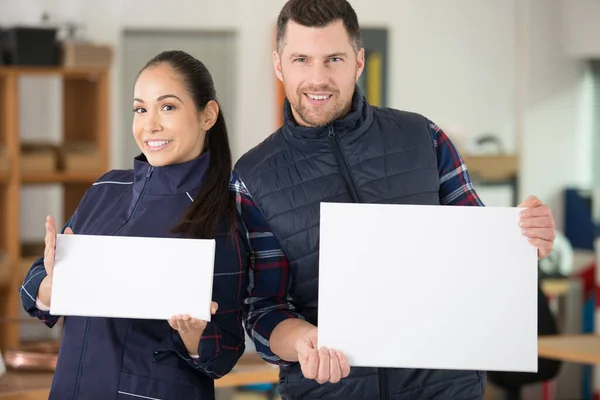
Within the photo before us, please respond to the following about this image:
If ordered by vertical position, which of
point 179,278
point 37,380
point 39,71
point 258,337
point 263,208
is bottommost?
point 37,380

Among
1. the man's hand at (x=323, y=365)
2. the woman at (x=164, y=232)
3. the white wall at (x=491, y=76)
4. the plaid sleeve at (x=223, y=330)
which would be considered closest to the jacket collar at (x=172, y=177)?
the woman at (x=164, y=232)

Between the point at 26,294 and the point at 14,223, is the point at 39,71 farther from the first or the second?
the point at 26,294

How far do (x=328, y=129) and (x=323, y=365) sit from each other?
487 millimetres

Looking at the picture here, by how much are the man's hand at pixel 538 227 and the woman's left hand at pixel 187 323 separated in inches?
23.5

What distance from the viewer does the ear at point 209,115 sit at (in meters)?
2.01

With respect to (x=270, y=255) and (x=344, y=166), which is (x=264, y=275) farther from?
(x=344, y=166)

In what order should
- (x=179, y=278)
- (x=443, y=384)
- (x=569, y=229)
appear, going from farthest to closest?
→ (x=569, y=229), (x=443, y=384), (x=179, y=278)

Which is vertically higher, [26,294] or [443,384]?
[26,294]

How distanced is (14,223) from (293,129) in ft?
10.9

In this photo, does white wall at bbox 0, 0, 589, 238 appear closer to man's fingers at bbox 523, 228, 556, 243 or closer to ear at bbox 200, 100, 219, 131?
ear at bbox 200, 100, 219, 131

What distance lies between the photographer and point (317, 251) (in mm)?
1916

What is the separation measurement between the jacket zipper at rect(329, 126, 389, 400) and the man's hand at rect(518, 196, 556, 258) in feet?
1.07

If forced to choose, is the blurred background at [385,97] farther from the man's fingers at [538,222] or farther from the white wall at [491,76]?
the man's fingers at [538,222]

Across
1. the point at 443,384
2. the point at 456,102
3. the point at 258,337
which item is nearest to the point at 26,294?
the point at 258,337
